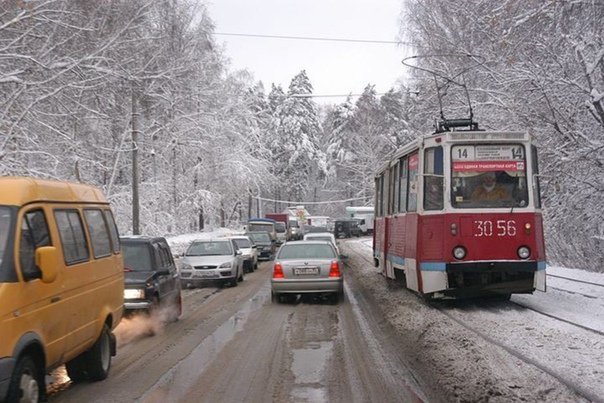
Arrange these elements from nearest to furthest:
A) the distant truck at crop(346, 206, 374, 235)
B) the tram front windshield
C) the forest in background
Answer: the tram front windshield < the forest in background < the distant truck at crop(346, 206, 374, 235)

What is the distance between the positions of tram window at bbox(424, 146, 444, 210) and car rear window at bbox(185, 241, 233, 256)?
390 inches

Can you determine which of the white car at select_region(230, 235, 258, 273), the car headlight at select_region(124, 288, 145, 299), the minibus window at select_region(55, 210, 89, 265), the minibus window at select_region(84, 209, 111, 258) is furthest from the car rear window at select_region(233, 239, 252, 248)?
the minibus window at select_region(55, 210, 89, 265)

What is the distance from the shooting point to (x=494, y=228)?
39.4ft

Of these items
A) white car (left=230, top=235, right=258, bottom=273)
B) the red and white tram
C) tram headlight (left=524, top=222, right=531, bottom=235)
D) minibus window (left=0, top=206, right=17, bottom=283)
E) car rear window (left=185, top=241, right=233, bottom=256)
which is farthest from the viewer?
white car (left=230, top=235, right=258, bottom=273)

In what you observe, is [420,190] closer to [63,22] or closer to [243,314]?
[243,314]

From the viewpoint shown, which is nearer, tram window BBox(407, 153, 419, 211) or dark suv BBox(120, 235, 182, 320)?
dark suv BBox(120, 235, 182, 320)

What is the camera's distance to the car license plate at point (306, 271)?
49.3 ft

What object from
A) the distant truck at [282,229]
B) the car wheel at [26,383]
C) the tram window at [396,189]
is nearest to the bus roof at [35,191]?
the car wheel at [26,383]

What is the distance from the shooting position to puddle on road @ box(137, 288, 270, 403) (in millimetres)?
6988

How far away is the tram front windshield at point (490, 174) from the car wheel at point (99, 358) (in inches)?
271

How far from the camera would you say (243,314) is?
13.7m

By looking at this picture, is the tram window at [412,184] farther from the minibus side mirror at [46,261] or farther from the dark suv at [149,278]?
the minibus side mirror at [46,261]

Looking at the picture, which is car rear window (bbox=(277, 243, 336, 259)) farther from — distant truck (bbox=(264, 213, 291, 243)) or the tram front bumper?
distant truck (bbox=(264, 213, 291, 243))

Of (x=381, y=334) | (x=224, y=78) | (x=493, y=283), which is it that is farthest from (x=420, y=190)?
(x=224, y=78)
